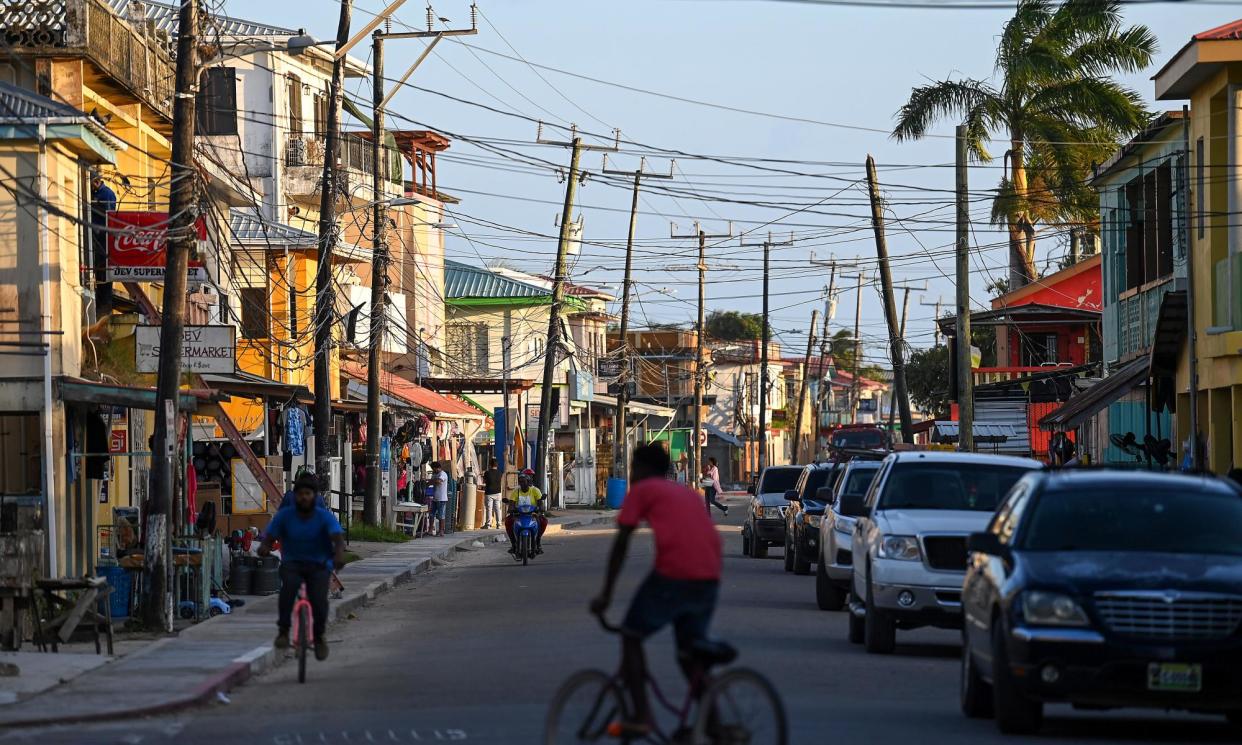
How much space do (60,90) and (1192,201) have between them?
60.4ft

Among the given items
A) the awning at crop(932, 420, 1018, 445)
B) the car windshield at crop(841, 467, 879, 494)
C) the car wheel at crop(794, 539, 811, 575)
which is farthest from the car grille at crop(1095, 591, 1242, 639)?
the awning at crop(932, 420, 1018, 445)

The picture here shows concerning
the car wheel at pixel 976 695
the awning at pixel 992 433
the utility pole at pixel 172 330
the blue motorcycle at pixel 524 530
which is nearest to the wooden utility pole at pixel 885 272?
the awning at pixel 992 433

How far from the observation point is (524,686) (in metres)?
14.9

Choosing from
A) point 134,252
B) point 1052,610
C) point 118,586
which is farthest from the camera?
point 134,252

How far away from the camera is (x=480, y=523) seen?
181 feet

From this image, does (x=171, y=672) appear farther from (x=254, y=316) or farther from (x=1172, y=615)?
(x=254, y=316)

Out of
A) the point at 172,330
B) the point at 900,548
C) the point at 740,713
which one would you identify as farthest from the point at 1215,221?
the point at 740,713

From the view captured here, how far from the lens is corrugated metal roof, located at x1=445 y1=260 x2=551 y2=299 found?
7656 cm

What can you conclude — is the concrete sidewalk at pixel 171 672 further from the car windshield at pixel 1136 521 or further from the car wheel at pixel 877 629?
the car windshield at pixel 1136 521

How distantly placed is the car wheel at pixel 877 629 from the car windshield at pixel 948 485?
53.2 inches

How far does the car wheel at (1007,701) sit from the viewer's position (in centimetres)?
1153

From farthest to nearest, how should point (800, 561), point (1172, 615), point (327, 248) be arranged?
point (327, 248)
point (800, 561)
point (1172, 615)

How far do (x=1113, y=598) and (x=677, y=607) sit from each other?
10.1ft

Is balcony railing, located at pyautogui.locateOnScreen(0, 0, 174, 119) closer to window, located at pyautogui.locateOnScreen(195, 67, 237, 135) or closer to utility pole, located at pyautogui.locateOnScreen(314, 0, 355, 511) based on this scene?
utility pole, located at pyautogui.locateOnScreen(314, 0, 355, 511)
